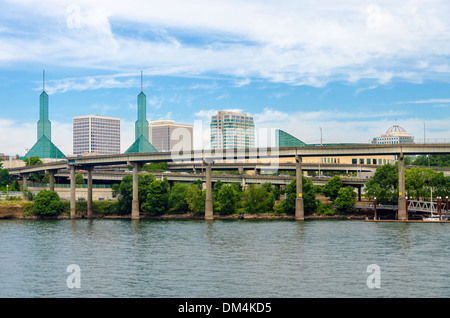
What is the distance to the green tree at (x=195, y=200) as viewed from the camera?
468ft

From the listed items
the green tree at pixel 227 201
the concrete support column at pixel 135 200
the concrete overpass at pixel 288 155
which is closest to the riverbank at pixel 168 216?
the green tree at pixel 227 201

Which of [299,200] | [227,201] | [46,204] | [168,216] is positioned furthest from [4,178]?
[299,200]

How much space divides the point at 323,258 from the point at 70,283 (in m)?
26.8

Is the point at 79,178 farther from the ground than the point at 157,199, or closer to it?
farther from the ground

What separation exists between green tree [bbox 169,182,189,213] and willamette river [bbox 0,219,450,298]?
49.0 m

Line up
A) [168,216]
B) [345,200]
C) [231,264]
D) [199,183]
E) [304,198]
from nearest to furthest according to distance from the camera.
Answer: [231,264] → [304,198] → [345,200] → [168,216] → [199,183]

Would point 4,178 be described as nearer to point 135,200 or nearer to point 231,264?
point 135,200

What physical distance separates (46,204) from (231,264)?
99931 millimetres

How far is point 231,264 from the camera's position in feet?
201

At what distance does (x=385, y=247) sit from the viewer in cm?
7331

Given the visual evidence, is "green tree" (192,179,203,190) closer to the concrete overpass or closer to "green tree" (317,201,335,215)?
the concrete overpass
